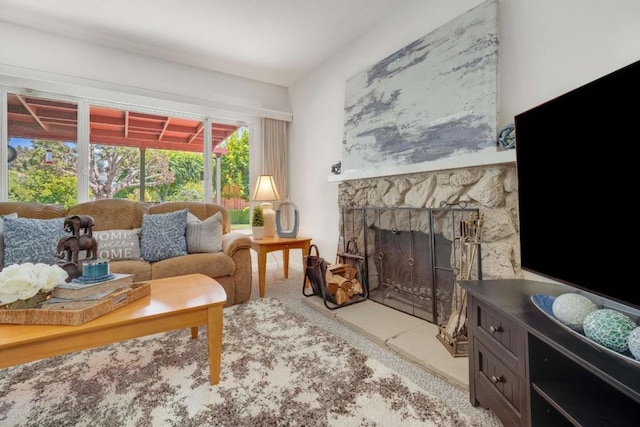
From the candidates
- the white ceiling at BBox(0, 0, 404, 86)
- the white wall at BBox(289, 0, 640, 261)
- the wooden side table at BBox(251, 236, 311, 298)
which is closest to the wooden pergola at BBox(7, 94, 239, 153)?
the white ceiling at BBox(0, 0, 404, 86)

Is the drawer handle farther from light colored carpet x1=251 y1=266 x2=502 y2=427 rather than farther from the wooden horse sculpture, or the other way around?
the wooden horse sculpture

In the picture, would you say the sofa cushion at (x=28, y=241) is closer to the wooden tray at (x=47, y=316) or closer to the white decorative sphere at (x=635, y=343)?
the wooden tray at (x=47, y=316)

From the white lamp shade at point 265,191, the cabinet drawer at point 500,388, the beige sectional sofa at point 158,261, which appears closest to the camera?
the cabinet drawer at point 500,388

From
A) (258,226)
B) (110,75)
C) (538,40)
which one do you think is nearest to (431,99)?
(538,40)

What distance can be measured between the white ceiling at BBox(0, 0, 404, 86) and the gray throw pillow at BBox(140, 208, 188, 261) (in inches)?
71.0

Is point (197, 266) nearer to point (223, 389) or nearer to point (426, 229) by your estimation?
point (223, 389)

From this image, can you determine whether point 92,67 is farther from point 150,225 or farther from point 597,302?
point 597,302

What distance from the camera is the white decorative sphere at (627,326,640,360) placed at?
70 centimetres

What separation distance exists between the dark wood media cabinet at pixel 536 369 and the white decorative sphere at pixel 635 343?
26 millimetres

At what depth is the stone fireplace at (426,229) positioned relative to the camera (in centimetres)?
172

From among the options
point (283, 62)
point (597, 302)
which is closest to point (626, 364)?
point (597, 302)

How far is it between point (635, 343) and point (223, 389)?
5.04ft

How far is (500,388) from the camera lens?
3.62 ft

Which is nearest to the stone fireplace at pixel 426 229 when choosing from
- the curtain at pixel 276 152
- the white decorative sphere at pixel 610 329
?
the white decorative sphere at pixel 610 329
